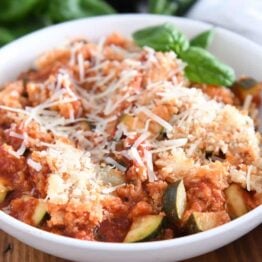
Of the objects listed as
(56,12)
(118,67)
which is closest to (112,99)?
(118,67)

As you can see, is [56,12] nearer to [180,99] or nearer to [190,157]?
[180,99]

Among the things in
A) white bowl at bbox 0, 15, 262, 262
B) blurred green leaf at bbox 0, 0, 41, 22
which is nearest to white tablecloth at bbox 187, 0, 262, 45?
white bowl at bbox 0, 15, 262, 262

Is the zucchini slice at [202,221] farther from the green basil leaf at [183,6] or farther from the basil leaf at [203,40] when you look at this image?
the green basil leaf at [183,6]

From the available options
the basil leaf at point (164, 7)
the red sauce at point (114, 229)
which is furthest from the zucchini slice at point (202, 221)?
the basil leaf at point (164, 7)

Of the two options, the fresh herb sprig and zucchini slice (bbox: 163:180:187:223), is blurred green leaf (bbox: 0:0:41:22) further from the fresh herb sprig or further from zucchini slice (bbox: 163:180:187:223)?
zucchini slice (bbox: 163:180:187:223)

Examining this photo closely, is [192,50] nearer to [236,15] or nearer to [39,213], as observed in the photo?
[236,15]
